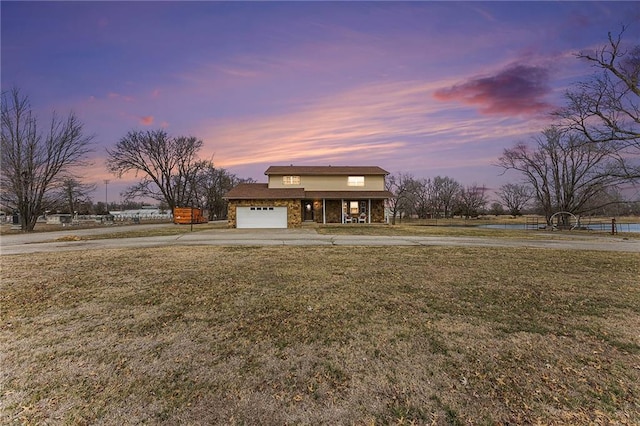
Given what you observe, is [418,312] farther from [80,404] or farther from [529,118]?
[529,118]

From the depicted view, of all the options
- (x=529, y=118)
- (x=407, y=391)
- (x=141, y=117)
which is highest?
(x=141, y=117)

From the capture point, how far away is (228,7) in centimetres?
1220

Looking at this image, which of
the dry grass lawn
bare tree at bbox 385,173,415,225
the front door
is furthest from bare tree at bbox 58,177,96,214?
bare tree at bbox 385,173,415,225

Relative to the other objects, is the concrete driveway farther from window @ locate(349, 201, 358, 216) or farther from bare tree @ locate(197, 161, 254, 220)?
bare tree @ locate(197, 161, 254, 220)

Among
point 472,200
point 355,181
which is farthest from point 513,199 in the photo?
point 355,181

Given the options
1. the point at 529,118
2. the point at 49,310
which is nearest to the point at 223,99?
the point at 49,310

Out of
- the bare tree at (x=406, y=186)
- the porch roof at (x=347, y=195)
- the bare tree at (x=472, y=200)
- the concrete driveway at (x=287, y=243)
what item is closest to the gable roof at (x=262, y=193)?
the porch roof at (x=347, y=195)

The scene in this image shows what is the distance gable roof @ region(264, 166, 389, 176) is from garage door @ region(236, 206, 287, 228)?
4.25 m

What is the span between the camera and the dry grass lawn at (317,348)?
2496 mm

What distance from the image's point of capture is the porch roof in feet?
81.6

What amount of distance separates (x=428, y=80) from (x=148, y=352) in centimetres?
1775

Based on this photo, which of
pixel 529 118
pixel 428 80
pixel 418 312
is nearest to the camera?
pixel 418 312

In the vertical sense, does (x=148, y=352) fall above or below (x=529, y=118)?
below

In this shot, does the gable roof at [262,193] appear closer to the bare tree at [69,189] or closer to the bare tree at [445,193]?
the bare tree at [69,189]
